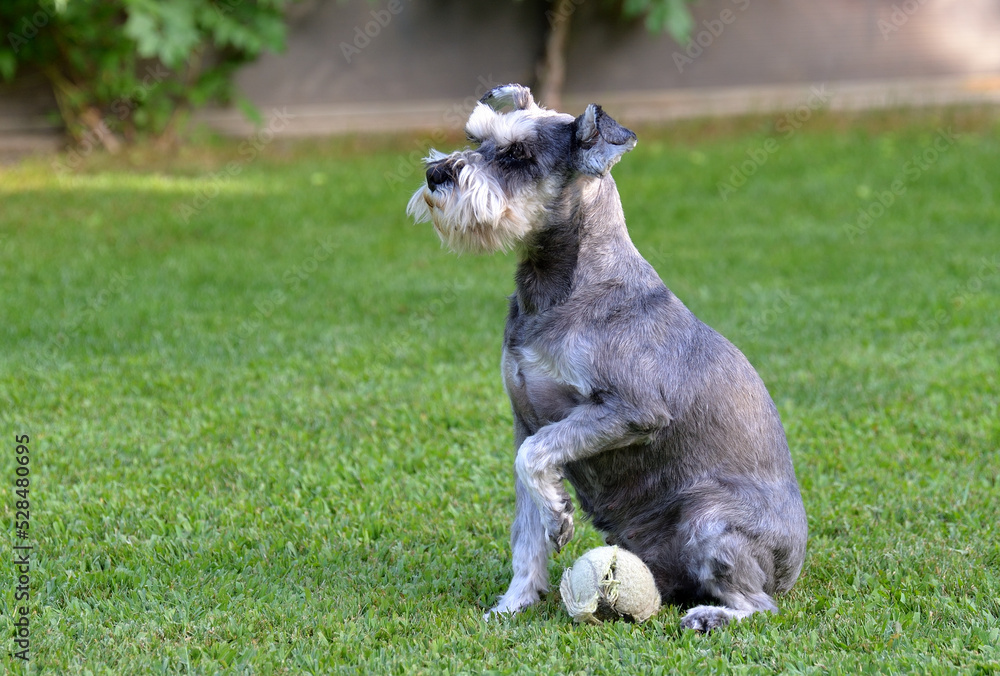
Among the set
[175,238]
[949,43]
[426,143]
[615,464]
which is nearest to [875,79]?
[949,43]

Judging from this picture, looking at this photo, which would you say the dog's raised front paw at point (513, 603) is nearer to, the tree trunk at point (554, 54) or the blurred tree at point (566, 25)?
the blurred tree at point (566, 25)

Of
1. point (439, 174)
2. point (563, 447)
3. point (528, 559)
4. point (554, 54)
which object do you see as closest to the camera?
point (563, 447)

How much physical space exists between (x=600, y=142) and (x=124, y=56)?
1104cm

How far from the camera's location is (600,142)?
3852mm

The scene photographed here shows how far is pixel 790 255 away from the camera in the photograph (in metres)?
9.88

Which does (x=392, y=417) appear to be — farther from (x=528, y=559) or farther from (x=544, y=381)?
(x=544, y=381)

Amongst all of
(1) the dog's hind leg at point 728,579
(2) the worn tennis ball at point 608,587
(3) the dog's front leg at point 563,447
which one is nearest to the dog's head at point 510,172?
(3) the dog's front leg at point 563,447

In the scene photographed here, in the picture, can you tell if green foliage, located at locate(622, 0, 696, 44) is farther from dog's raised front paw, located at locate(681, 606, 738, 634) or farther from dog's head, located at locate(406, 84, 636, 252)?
dog's raised front paw, located at locate(681, 606, 738, 634)

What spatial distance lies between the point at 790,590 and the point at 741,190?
876cm

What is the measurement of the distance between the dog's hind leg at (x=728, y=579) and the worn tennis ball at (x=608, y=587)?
0.61ft

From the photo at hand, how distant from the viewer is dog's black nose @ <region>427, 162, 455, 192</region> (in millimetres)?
3877

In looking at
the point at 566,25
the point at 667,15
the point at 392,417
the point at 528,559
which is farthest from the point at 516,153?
the point at 566,25

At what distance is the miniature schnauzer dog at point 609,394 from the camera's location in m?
3.73

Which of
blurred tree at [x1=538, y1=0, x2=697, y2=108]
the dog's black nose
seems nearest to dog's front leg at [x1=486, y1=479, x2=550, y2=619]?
the dog's black nose
